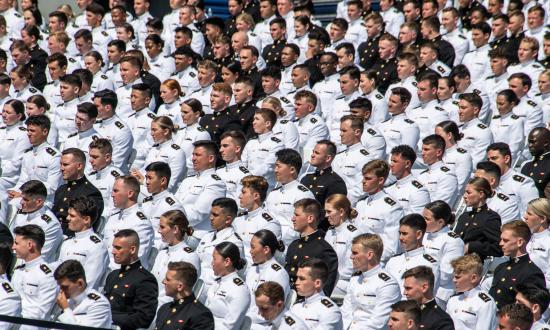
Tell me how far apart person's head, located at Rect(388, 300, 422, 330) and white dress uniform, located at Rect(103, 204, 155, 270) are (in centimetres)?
330

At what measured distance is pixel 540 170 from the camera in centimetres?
1222

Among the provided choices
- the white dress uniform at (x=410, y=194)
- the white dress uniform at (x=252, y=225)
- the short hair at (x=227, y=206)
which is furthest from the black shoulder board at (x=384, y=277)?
the white dress uniform at (x=410, y=194)

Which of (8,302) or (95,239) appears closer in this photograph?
(8,302)

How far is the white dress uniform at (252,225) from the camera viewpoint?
1111 cm

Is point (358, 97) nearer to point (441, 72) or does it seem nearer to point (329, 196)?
point (441, 72)

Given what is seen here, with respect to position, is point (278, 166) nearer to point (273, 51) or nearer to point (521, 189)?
point (521, 189)

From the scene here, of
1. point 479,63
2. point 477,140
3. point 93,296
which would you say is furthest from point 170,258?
point 479,63

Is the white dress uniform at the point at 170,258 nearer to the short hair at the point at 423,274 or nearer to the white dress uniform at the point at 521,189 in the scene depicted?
the short hair at the point at 423,274

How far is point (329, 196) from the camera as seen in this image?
36.7ft

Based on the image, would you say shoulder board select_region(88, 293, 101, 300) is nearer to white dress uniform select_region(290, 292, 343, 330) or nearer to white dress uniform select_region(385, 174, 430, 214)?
white dress uniform select_region(290, 292, 343, 330)

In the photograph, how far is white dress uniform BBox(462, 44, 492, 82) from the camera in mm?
15141

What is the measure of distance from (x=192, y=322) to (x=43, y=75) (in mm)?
8373

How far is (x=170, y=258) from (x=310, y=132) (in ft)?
11.5

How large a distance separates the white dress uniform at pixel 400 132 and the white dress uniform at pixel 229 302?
4046 mm
